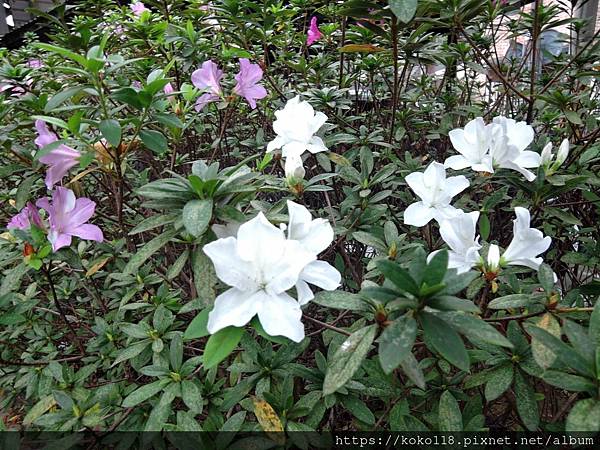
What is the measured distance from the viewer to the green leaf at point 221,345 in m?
0.65

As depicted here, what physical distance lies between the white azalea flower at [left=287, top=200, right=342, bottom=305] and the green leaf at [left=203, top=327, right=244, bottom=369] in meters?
0.12

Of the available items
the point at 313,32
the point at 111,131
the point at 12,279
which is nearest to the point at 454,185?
the point at 111,131

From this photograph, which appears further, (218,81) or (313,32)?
(313,32)

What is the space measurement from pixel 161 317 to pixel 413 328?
68 cm

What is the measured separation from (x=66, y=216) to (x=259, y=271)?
59cm

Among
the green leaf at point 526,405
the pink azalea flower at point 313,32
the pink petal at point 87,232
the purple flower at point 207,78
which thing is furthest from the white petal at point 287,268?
the pink azalea flower at point 313,32

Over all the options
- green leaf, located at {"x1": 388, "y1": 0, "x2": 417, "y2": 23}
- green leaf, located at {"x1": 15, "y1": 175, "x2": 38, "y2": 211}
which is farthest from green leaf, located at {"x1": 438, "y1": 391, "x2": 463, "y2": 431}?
green leaf, located at {"x1": 15, "y1": 175, "x2": 38, "y2": 211}

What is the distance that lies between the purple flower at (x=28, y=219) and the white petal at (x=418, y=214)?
0.81 m

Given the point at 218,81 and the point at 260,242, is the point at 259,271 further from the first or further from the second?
the point at 218,81

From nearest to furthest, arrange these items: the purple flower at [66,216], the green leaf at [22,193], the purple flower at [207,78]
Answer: the purple flower at [66,216]
the green leaf at [22,193]
the purple flower at [207,78]

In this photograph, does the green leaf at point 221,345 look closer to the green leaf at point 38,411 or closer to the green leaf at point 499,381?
the green leaf at point 499,381

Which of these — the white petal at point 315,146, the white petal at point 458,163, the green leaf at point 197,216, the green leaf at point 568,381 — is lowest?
the green leaf at point 568,381

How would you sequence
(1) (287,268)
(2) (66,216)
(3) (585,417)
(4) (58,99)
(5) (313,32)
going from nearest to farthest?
(3) (585,417) < (1) (287,268) < (4) (58,99) < (2) (66,216) < (5) (313,32)

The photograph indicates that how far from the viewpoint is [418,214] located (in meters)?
0.97
